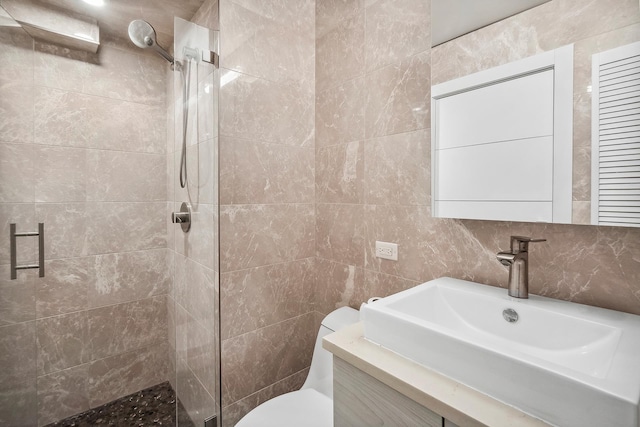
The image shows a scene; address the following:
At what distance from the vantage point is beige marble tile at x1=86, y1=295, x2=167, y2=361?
1.43 meters

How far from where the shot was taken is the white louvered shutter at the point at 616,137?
2.42 feet

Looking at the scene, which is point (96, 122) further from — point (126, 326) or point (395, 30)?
point (395, 30)

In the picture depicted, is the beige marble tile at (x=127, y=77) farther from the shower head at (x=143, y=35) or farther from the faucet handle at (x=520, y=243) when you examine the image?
the faucet handle at (x=520, y=243)

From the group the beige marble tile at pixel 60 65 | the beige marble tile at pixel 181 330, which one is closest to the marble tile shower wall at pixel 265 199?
the beige marble tile at pixel 181 330

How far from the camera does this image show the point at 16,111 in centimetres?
111

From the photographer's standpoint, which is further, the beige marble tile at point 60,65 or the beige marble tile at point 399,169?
the beige marble tile at point 399,169

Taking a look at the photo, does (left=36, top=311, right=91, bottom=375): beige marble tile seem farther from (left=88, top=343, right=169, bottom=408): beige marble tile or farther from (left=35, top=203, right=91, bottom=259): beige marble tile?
(left=35, top=203, right=91, bottom=259): beige marble tile

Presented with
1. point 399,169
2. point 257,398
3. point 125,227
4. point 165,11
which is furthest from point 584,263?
point 125,227

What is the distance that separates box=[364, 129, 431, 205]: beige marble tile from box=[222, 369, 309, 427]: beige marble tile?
1.13 m

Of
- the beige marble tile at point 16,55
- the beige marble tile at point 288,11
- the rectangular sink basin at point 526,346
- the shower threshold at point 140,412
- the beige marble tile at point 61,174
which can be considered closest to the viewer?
the rectangular sink basin at point 526,346

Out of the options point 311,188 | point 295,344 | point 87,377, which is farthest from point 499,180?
point 87,377

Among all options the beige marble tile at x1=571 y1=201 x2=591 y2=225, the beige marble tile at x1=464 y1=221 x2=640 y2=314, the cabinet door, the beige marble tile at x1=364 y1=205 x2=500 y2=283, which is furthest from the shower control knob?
the beige marble tile at x1=571 y1=201 x2=591 y2=225

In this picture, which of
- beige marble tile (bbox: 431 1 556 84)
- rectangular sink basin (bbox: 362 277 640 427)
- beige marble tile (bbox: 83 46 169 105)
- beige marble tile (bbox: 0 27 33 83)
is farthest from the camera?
beige marble tile (bbox: 83 46 169 105)

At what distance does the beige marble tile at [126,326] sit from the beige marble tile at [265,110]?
1.01 meters
